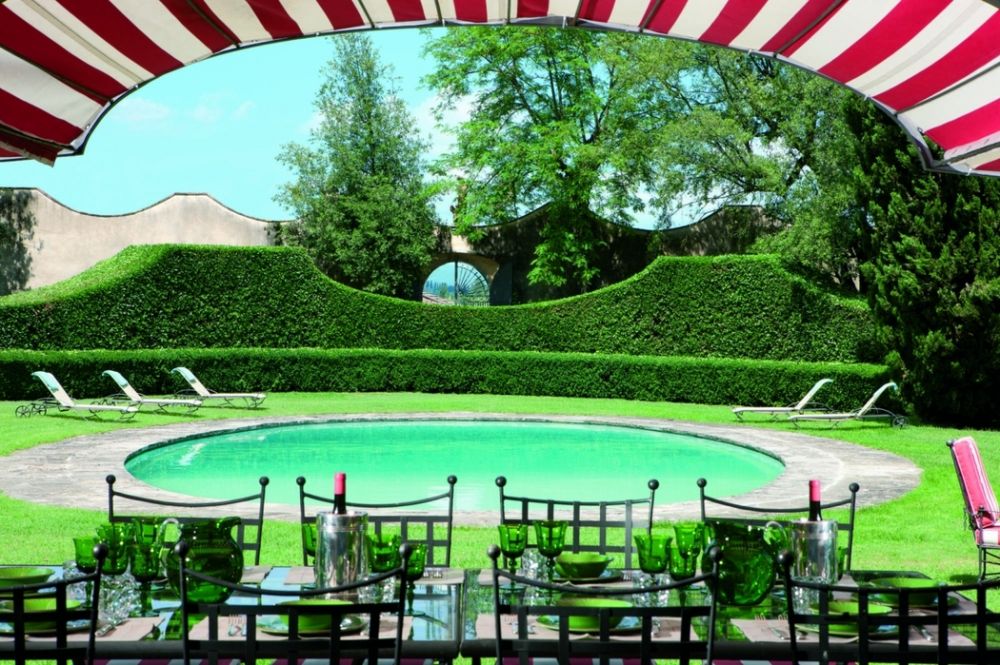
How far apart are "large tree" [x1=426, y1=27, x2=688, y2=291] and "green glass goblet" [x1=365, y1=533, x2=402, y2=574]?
26744 millimetres

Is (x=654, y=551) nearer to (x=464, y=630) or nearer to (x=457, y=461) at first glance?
(x=464, y=630)

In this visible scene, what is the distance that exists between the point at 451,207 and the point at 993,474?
23.3m

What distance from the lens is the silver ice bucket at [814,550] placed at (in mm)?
3588

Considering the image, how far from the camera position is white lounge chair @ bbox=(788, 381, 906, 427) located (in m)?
17.2

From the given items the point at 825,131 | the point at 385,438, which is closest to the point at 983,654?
the point at 385,438

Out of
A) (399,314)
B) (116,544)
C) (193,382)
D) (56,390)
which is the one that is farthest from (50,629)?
(399,314)

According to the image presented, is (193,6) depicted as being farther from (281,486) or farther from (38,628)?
(281,486)

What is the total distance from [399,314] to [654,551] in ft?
70.9

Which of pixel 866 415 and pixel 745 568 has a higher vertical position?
pixel 745 568

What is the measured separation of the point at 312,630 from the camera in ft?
9.72

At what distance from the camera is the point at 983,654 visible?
284 cm

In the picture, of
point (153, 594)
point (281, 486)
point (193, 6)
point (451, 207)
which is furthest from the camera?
point (451, 207)

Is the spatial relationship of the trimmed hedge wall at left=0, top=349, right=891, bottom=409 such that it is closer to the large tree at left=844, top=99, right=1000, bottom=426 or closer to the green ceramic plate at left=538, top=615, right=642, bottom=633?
the large tree at left=844, top=99, right=1000, bottom=426

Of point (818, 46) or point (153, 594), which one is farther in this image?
point (818, 46)
